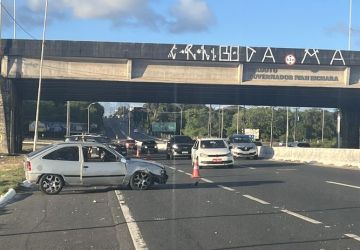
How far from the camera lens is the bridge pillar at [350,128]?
200ft

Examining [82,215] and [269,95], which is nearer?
[82,215]

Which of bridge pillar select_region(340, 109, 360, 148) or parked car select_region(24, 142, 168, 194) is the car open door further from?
bridge pillar select_region(340, 109, 360, 148)

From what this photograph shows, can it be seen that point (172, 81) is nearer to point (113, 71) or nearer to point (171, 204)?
point (113, 71)

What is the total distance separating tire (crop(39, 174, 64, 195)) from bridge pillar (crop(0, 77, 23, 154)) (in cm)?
3019

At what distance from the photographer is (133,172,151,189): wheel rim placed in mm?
17844

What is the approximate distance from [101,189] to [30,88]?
40.2 meters

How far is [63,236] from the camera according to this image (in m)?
9.75

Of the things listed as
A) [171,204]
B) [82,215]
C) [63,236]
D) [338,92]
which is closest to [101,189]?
[171,204]

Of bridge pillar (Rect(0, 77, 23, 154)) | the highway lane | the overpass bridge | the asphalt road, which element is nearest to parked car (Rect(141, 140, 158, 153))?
the overpass bridge

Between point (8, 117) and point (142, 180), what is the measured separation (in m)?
31.4

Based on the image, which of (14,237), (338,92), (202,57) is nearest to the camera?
(14,237)

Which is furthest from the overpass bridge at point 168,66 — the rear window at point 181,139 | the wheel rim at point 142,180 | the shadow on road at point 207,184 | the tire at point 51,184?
the tire at point 51,184

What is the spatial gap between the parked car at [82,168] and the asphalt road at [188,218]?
1.43 ft

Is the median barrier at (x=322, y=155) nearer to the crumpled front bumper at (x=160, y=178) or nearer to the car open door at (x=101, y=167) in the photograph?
the crumpled front bumper at (x=160, y=178)
